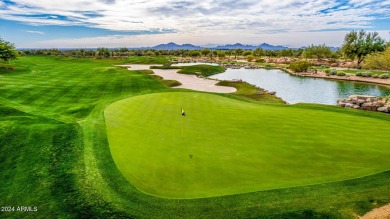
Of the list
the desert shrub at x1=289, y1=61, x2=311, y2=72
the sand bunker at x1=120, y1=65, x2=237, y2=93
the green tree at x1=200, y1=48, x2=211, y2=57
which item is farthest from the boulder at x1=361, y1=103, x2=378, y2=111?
the green tree at x1=200, y1=48, x2=211, y2=57

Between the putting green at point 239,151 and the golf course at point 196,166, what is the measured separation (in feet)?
0.15

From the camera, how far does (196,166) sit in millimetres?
9461

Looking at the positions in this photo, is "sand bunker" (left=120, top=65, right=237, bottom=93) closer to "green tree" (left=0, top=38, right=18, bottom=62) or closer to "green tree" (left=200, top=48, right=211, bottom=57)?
"green tree" (left=0, top=38, right=18, bottom=62)

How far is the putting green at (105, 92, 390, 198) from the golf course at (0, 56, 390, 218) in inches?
1.8

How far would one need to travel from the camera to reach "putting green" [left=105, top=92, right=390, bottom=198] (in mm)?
8727

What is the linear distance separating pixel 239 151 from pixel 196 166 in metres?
2.28

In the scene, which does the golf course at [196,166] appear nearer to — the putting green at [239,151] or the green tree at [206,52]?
the putting green at [239,151]

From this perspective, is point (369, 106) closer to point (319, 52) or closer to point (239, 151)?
point (239, 151)

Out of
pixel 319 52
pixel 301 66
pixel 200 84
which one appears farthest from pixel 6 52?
pixel 319 52

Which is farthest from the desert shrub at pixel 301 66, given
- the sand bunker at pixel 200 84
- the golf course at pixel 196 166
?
the golf course at pixel 196 166

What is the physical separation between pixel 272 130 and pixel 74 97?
78.9ft

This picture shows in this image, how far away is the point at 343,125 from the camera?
46.7ft

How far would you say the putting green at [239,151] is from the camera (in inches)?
344

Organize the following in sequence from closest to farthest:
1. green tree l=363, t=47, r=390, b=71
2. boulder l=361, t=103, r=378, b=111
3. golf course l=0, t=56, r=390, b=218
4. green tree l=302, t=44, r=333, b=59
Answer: golf course l=0, t=56, r=390, b=218
boulder l=361, t=103, r=378, b=111
green tree l=363, t=47, r=390, b=71
green tree l=302, t=44, r=333, b=59
